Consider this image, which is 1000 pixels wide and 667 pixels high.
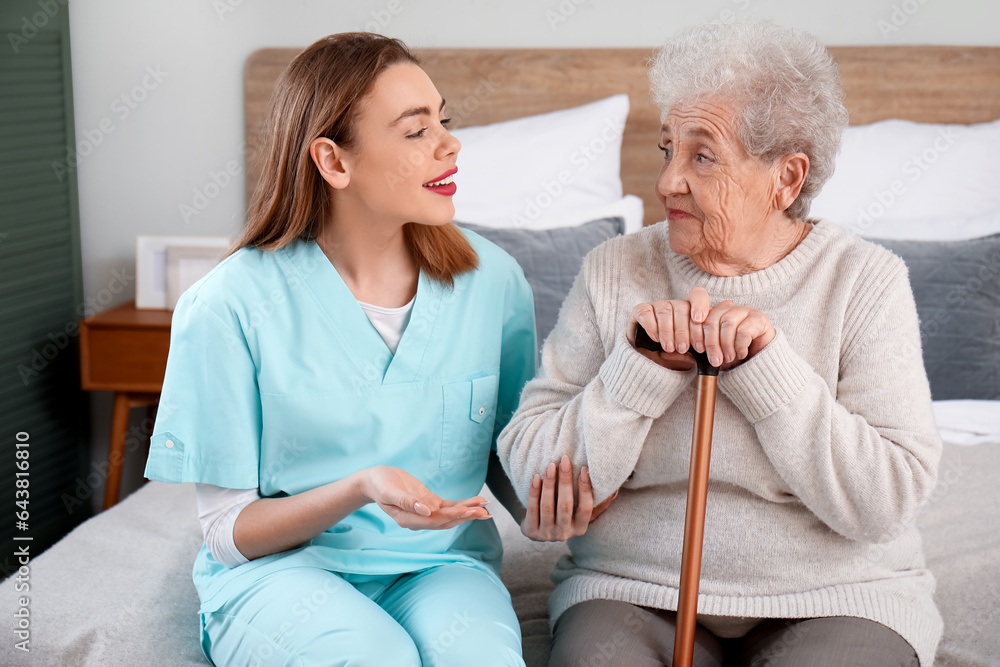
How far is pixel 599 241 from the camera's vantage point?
2.27 meters

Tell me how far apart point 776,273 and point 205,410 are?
0.84 meters

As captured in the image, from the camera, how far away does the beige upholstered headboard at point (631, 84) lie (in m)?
2.55

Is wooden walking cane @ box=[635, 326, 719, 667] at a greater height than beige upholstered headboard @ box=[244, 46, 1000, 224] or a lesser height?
lesser

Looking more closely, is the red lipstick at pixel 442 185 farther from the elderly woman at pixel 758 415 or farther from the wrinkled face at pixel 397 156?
the elderly woman at pixel 758 415

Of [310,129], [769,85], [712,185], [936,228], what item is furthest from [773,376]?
[936,228]

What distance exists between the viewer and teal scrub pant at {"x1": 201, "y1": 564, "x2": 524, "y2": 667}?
1.11 m

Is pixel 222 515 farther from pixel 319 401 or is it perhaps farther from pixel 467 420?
pixel 467 420

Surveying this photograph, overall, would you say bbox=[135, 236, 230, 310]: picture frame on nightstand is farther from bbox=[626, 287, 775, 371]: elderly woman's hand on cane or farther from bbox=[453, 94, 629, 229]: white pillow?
bbox=[626, 287, 775, 371]: elderly woman's hand on cane

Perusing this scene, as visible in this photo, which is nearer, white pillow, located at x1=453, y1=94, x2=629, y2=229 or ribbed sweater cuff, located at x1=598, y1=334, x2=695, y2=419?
ribbed sweater cuff, located at x1=598, y1=334, x2=695, y2=419

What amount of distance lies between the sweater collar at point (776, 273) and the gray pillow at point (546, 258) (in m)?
0.87

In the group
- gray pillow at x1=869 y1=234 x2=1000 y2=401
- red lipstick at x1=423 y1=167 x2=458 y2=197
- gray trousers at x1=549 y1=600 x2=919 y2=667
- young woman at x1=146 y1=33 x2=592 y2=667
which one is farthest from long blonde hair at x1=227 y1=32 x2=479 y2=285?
gray pillow at x1=869 y1=234 x2=1000 y2=401

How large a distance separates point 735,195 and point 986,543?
89cm

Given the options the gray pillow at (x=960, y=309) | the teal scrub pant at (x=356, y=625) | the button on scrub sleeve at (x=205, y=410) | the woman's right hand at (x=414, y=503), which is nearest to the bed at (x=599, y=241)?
the gray pillow at (x=960, y=309)

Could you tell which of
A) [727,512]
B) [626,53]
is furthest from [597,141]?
[727,512]
